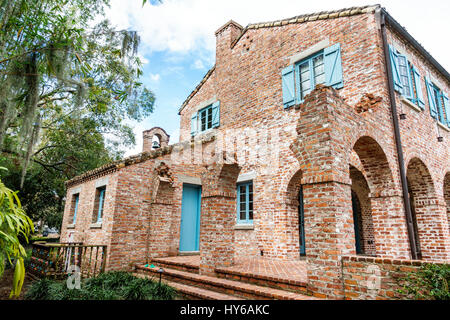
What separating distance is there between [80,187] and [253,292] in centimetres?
858

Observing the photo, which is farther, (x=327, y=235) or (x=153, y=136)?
(x=153, y=136)

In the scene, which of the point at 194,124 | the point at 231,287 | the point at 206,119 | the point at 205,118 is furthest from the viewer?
the point at 194,124

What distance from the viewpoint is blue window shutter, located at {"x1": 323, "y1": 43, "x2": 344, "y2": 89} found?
7531mm

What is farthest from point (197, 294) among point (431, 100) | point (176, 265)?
point (431, 100)

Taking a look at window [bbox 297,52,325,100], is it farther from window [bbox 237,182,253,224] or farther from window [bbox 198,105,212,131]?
window [bbox 198,105,212,131]

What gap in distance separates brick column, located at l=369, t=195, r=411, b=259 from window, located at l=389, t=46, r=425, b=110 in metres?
2.99

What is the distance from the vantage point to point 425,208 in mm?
7668

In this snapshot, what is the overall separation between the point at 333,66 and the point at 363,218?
4.88m

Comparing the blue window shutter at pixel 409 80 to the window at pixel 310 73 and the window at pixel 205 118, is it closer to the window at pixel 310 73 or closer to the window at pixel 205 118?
the window at pixel 310 73

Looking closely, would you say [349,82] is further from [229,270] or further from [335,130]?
[229,270]

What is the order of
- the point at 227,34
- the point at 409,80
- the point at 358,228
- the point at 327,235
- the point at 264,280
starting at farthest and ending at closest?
1. the point at 227,34
2. the point at 358,228
3. the point at 409,80
4. the point at 264,280
5. the point at 327,235

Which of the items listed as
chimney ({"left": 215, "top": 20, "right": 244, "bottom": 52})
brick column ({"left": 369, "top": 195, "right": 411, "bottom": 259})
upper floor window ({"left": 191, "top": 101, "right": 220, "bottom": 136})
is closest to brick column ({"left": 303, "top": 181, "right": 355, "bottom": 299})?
brick column ({"left": 369, "top": 195, "right": 411, "bottom": 259})

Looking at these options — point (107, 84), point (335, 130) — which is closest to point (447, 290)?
point (335, 130)

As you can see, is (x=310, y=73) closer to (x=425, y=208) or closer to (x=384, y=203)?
(x=384, y=203)
